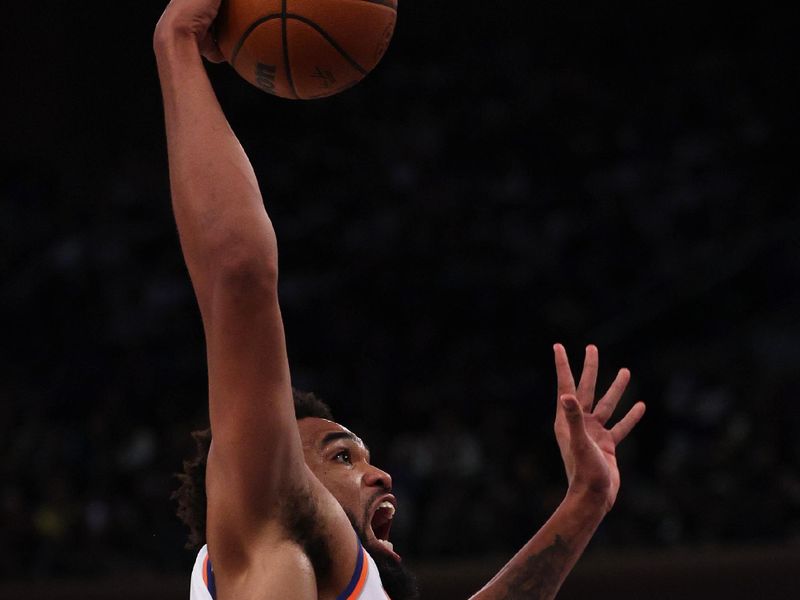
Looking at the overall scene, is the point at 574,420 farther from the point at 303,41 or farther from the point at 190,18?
the point at 190,18

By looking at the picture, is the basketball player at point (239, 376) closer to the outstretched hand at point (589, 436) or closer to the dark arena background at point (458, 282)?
the outstretched hand at point (589, 436)

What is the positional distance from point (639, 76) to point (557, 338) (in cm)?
364

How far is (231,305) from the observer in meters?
1.86

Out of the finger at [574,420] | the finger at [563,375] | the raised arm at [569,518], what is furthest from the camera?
the raised arm at [569,518]

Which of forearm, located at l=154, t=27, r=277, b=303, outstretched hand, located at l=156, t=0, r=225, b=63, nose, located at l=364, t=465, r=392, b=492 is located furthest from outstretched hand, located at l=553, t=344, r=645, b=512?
outstretched hand, located at l=156, t=0, r=225, b=63

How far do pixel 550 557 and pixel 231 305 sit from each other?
4.31 feet

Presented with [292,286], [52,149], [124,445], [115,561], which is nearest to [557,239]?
[292,286]

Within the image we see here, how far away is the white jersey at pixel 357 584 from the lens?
209 centimetres

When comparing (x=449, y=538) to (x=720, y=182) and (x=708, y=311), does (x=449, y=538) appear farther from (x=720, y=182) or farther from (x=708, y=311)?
(x=720, y=182)

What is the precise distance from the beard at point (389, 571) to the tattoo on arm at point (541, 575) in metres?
0.39

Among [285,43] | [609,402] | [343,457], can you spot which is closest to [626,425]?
[609,402]

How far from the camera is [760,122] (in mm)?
10172

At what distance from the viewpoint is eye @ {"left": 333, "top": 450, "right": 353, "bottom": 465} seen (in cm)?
251

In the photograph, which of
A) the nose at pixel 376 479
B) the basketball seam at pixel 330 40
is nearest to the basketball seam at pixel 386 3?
the basketball seam at pixel 330 40
